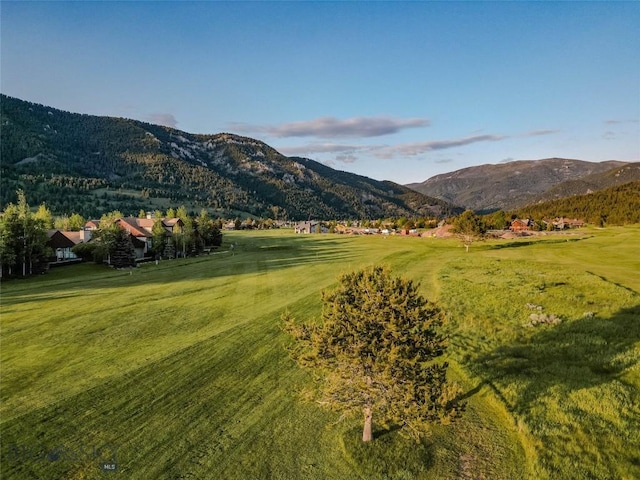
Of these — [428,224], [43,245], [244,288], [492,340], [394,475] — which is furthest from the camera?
[428,224]

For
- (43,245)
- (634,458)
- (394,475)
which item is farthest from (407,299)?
(43,245)

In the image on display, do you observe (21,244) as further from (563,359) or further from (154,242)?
(563,359)

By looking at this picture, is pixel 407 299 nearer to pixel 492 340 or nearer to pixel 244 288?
A: pixel 492 340

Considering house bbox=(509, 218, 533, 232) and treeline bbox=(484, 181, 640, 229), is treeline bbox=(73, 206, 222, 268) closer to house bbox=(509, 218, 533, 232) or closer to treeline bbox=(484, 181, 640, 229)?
treeline bbox=(484, 181, 640, 229)

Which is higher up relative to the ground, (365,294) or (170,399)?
(365,294)

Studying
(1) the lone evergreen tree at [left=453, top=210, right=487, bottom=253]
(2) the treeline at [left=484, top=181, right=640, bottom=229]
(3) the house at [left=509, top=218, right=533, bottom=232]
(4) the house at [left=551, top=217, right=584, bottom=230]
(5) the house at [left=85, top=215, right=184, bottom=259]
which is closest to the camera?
(5) the house at [left=85, top=215, right=184, bottom=259]

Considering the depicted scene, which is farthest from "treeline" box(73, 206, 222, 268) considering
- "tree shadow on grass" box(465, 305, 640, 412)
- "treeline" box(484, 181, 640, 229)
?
"treeline" box(484, 181, 640, 229)

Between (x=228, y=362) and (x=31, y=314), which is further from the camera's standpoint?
(x=31, y=314)
